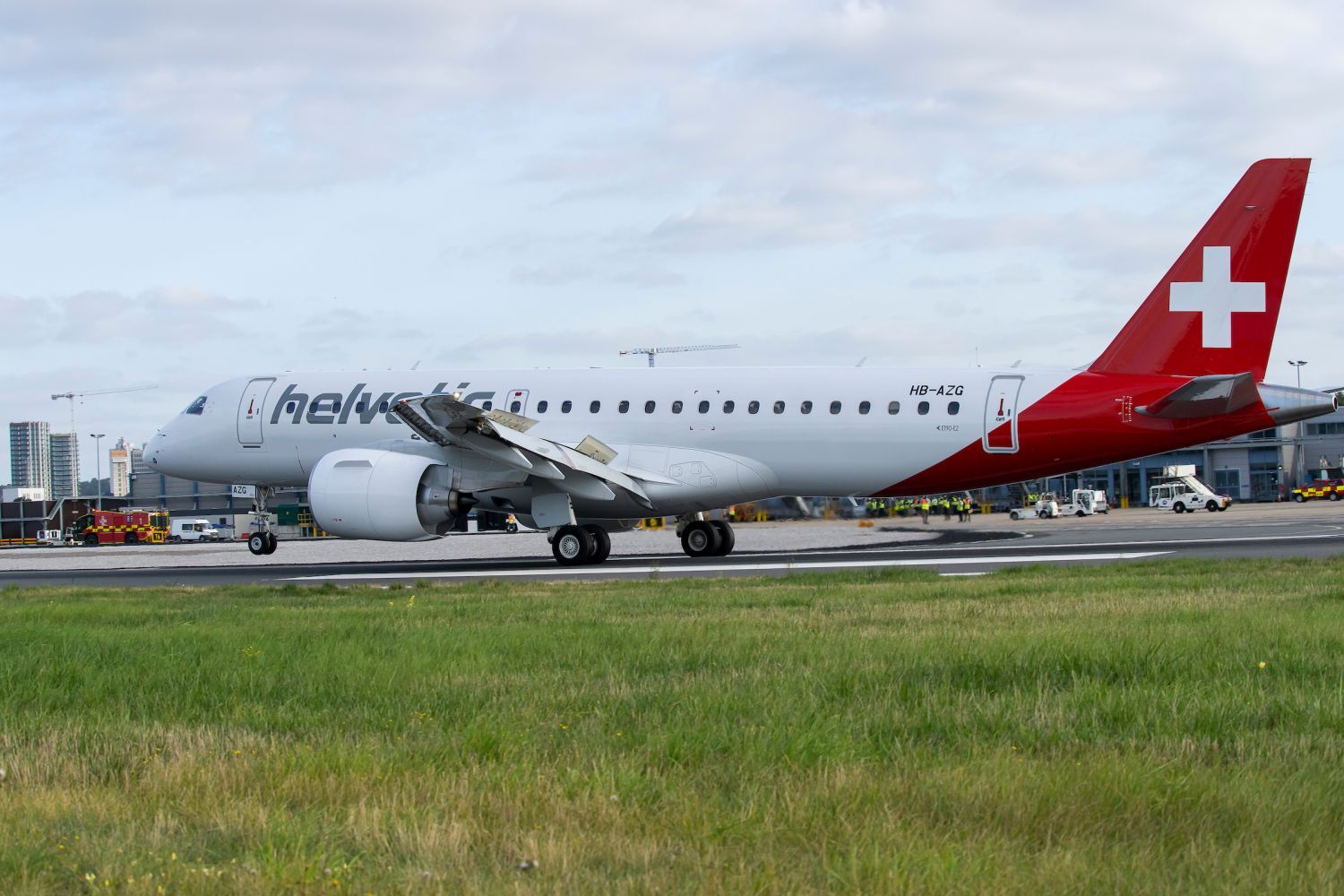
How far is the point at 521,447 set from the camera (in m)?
25.3

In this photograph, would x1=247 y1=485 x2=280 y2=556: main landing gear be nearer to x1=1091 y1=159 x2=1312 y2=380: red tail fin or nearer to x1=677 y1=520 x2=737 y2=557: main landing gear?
x1=677 y1=520 x2=737 y2=557: main landing gear

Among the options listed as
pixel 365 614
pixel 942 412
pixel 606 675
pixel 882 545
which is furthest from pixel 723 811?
pixel 882 545

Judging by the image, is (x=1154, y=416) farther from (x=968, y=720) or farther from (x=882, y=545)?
(x=968, y=720)

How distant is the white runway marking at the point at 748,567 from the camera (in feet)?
72.6

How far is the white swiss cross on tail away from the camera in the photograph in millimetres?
25266

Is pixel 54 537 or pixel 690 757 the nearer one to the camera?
pixel 690 757

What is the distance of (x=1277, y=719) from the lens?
21.4 feet

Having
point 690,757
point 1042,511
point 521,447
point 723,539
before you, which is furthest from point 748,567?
point 1042,511

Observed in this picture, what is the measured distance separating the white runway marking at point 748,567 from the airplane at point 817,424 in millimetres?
1750

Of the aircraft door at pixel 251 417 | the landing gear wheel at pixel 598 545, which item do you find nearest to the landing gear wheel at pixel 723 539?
the landing gear wheel at pixel 598 545

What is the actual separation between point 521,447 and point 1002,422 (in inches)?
364

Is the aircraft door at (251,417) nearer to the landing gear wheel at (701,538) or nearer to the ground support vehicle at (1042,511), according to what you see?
the landing gear wheel at (701,538)

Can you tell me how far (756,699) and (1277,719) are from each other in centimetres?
258

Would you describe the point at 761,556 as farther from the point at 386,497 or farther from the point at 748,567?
the point at 386,497
